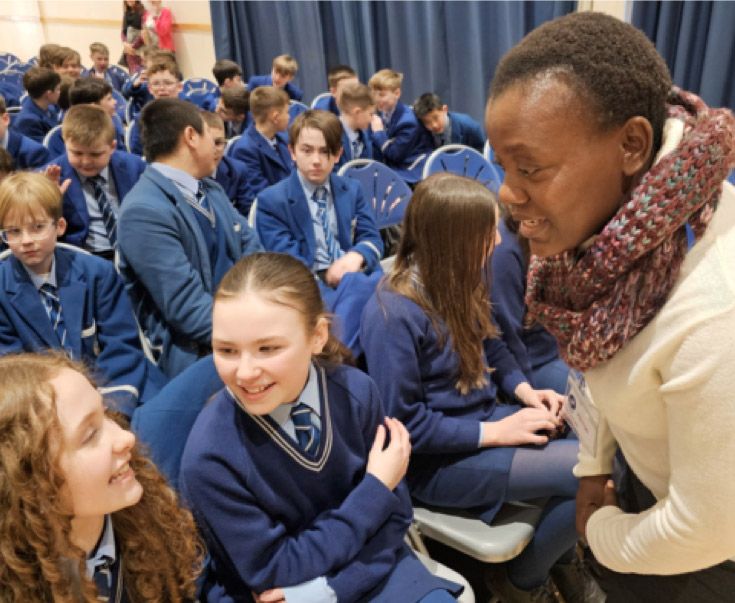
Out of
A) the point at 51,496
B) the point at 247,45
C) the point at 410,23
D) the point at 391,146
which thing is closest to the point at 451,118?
the point at 391,146

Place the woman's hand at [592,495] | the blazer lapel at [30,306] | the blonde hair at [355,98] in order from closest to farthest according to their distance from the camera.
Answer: the woman's hand at [592,495], the blazer lapel at [30,306], the blonde hair at [355,98]

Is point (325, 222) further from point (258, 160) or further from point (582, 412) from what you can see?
point (582, 412)

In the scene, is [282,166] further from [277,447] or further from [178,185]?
[277,447]

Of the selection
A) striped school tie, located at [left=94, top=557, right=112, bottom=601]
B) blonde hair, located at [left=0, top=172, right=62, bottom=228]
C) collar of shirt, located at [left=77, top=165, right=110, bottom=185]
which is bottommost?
striped school tie, located at [left=94, top=557, right=112, bottom=601]

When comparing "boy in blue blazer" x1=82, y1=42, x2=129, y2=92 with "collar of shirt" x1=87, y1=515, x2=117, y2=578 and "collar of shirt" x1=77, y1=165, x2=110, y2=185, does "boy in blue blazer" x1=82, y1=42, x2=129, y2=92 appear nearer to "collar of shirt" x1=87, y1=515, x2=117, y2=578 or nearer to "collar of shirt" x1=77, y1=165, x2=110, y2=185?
"collar of shirt" x1=77, y1=165, x2=110, y2=185

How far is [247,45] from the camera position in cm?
902

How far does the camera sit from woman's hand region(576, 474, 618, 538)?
0.93 meters

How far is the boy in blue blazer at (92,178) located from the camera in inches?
108

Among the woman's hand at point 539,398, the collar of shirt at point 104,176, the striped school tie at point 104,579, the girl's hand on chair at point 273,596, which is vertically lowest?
the woman's hand at point 539,398

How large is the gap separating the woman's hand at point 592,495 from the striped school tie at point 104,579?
728mm

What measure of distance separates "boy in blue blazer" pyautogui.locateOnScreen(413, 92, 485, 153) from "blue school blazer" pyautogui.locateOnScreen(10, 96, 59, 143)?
9.05ft

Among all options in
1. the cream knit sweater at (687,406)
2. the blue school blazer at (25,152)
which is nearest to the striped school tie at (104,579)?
the cream knit sweater at (687,406)

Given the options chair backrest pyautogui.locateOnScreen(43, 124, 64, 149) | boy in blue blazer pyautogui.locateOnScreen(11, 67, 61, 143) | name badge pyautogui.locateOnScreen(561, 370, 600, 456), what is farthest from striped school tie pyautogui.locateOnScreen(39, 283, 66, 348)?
boy in blue blazer pyautogui.locateOnScreen(11, 67, 61, 143)

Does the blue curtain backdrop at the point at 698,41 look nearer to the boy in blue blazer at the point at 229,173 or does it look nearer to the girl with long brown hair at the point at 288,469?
the boy in blue blazer at the point at 229,173
